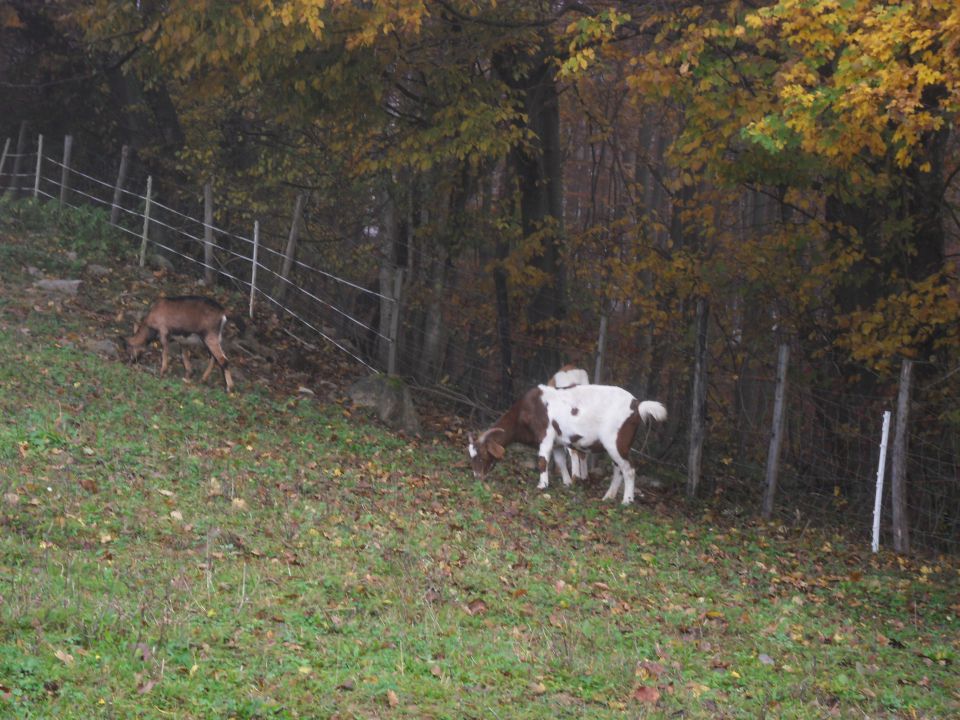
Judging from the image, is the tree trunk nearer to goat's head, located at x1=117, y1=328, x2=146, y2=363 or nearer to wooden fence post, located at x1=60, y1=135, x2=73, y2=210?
goat's head, located at x1=117, y1=328, x2=146, y2=363

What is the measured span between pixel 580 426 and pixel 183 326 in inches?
221

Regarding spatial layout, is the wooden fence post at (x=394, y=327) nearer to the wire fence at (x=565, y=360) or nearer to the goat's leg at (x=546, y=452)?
the wire fence at (x=565, y=360)

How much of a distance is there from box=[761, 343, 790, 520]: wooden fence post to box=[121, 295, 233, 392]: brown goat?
6954mm

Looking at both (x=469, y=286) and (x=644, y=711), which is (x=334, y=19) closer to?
(x=469, y=286)

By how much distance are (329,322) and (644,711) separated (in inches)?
587

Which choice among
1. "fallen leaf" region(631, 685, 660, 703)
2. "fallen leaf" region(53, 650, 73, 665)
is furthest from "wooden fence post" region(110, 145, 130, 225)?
"fallen leaf" region(631, 685, 660, 703)

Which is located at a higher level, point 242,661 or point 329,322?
point 329,322

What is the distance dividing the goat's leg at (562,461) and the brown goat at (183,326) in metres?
4.46

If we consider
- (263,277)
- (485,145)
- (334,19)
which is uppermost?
(334,19)

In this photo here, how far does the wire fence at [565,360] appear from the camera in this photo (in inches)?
538

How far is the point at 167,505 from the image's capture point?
9.21 m

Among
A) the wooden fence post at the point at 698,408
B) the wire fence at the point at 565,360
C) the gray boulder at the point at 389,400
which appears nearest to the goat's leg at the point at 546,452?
the wooden fence post at the point at 698,408

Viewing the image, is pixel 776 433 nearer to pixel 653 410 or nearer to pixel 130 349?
pixel 653 410

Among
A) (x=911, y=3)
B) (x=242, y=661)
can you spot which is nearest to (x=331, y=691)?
(x=242, y=661)
